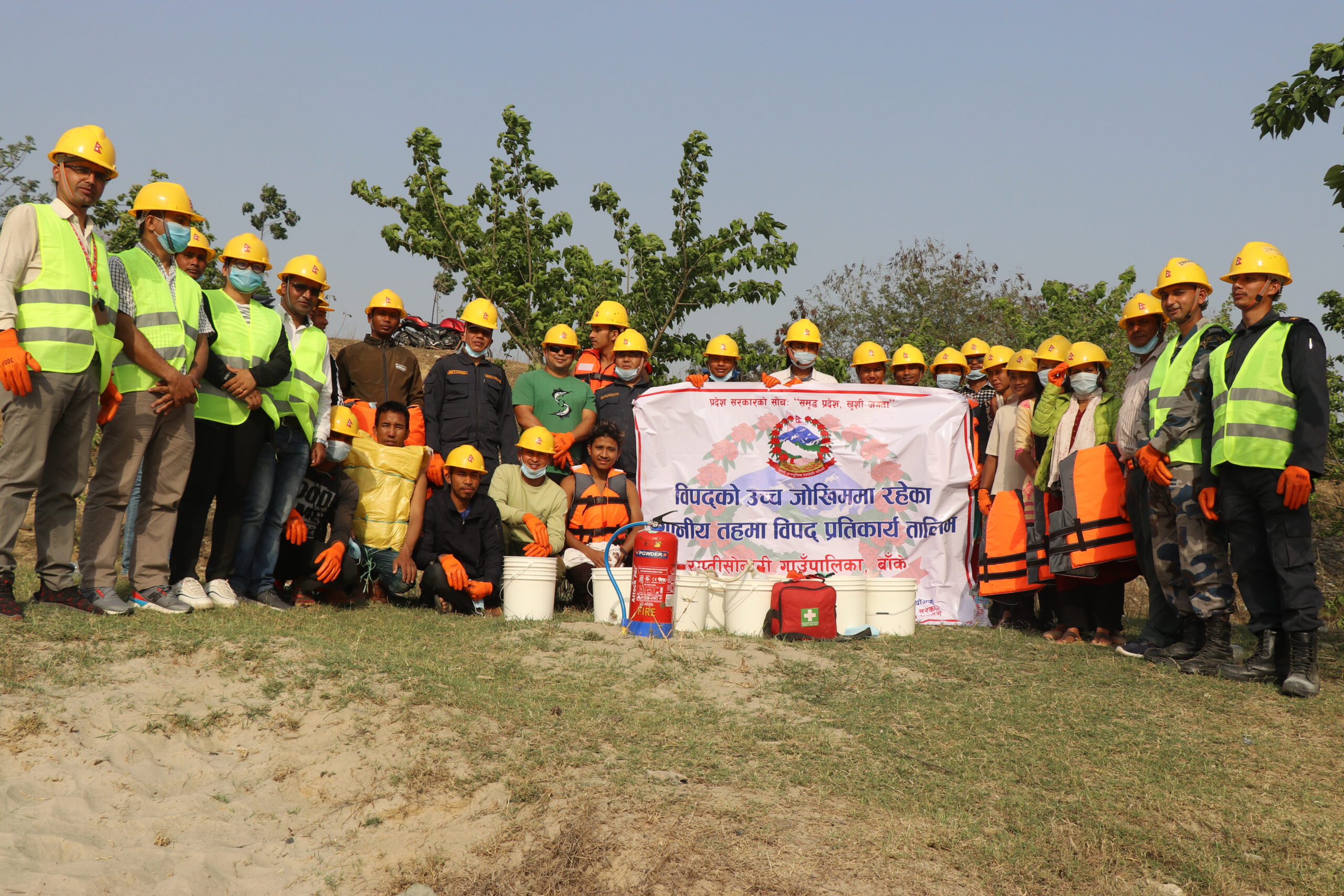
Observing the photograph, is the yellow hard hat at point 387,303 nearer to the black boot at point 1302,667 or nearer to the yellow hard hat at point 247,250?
the yellow hard hat at point 247,250

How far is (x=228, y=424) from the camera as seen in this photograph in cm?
650

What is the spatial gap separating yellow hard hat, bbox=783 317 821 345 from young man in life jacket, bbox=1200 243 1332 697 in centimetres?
349

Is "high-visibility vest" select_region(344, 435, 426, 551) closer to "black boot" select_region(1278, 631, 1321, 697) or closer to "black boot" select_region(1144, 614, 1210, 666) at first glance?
"black boot" select_region(1144, 614, 1210, 666)

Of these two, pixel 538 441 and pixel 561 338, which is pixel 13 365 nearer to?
pixel 538 441

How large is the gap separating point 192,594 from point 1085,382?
6.25 metres

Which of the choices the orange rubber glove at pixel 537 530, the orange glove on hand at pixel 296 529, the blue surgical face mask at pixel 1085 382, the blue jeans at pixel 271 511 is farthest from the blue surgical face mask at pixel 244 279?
the blue surgical face mask at pixel 1085 382

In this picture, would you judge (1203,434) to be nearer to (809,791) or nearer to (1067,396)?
(1067,396)

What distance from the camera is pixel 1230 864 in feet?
12.5

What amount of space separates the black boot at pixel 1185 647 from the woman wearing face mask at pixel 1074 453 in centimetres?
61

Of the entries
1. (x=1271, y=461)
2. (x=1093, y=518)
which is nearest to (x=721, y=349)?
(x=1093, y=518)

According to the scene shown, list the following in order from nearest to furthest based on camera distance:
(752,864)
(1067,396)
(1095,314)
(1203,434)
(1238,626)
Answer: (752,864), (1203,434), (1067,396), (1238,626), (1095,314)

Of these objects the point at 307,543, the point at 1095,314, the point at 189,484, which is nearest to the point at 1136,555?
the point at 307,543

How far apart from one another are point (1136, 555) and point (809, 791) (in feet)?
12.9

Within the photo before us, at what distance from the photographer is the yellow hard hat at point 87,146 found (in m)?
5.39
